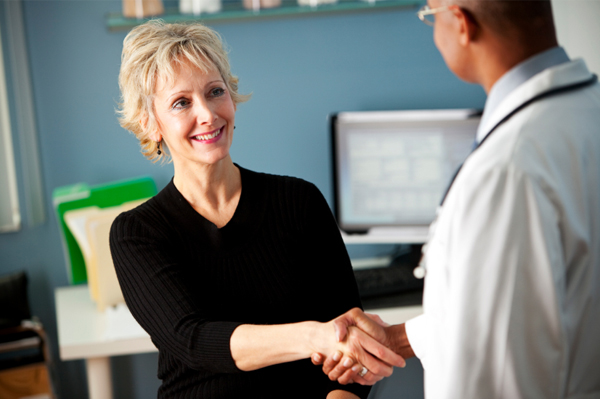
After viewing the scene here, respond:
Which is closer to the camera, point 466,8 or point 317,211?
point 466,8

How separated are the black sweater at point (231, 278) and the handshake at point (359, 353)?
7 cm

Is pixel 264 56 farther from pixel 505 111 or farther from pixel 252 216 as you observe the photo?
pixel 505 111

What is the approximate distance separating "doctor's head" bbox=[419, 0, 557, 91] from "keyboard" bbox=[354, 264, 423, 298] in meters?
1.37

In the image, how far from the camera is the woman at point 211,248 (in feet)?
4.07

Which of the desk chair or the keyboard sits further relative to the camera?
the desk chair

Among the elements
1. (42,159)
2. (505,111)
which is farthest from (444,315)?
(42,159)

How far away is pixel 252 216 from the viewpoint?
1396mm

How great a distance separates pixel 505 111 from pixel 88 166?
6.88ft

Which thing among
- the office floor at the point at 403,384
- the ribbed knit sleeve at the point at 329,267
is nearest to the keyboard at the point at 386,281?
the office floor at the point at 403,384

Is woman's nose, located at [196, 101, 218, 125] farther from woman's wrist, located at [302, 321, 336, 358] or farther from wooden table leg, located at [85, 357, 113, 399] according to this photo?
wooden table leg, located at [85, 357, 113, 399]

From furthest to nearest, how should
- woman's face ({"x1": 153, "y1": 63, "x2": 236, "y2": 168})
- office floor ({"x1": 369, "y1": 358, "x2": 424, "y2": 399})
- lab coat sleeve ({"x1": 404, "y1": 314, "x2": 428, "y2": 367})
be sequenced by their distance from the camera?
office floor ({"x1": 369, "y1": 358, "x2": 424, "y2": 399})
woman's face ({"x1": 153, "y1": 63, "x2": 236, "y2": 168})
lab coat sleeve ({"x1": 404, "y1": 314, "x2": 428, "y2": 367})

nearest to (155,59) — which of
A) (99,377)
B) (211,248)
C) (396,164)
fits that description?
(211,248)

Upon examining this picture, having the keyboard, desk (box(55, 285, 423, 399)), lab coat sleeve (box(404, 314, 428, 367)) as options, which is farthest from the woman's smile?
the keyboard

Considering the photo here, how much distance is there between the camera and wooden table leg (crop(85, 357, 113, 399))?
6.41 ft
